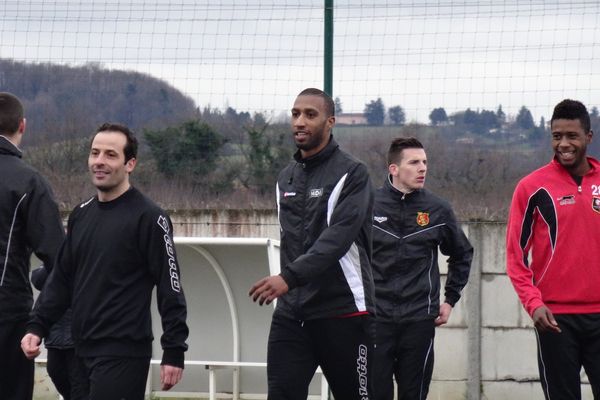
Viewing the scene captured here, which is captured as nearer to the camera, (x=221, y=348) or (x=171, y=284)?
(x=171, y=284)

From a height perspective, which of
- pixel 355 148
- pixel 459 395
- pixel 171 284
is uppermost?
pixel 355 148

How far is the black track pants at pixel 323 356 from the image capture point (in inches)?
249

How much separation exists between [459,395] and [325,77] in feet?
9.11

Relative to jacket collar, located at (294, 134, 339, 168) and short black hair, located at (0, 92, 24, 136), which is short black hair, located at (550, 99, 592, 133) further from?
short black hair, located at (0, 92, 24, 136)

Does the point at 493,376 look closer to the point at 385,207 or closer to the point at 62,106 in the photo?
the point at 385,207

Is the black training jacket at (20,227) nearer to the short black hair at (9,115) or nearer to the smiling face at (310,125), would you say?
the short black hair at (9,115)

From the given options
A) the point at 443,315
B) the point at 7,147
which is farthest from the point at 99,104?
the point at 443,315

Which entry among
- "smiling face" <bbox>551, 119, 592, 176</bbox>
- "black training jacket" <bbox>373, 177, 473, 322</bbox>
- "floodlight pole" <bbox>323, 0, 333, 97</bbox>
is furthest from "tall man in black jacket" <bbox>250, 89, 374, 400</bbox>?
"floodlight pole" <bbox>323, 0, 333, 97</bbox>

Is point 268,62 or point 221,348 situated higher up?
point 268,62

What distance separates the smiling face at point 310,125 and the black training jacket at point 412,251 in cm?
→ 177

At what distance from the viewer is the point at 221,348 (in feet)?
34.9

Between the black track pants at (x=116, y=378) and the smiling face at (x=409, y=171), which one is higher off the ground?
the smiling face at (x=409, y=171)

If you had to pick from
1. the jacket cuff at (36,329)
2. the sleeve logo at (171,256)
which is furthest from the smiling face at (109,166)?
the jacket cuff at (36,329)

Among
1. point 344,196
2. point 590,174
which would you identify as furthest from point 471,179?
point 344,196
